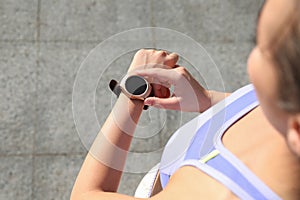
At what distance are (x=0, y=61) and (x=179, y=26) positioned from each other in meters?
0.92

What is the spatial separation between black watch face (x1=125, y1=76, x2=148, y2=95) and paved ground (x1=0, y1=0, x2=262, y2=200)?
0.95 metres

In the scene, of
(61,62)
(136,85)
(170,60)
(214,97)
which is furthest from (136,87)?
(61,62)

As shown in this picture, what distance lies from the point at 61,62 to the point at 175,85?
4.78ft

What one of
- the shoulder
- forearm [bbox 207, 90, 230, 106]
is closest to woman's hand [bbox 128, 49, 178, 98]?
forearm [bbox 207, 90, 230, 106]

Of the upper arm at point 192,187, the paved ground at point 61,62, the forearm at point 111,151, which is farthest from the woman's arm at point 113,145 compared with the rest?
the paved ground at point 61,62

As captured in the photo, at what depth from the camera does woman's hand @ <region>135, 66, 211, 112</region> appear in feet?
3.87

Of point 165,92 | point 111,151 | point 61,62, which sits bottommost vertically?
point 61,62

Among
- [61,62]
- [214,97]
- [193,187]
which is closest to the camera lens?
[193,187]

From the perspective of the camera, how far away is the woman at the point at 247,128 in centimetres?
70

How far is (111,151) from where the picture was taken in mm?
1206

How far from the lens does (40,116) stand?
2.43 meters

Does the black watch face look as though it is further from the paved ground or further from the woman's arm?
the paved ground

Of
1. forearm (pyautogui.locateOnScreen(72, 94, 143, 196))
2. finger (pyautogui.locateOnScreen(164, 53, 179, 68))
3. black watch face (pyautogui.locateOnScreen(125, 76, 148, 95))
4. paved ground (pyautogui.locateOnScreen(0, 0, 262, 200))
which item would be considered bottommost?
paved ground (pyautogui.locateOnScreen(0, 0, 262, 200))

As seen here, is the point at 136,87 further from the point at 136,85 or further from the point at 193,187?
the point at 193,187
